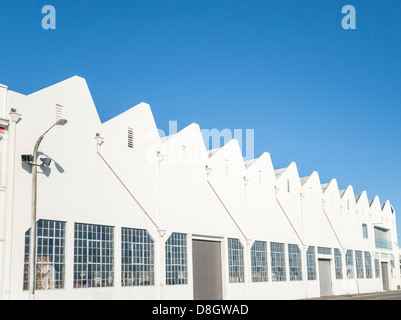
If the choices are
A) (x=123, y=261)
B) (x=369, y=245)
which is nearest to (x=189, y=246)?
(x=123, y=261)

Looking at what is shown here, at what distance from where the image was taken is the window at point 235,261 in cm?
4131

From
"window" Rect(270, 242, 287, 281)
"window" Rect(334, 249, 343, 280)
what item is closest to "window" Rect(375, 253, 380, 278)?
"window" Rect(334, 249, 343, 280)

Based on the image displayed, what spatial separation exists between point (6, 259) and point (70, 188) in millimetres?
5629

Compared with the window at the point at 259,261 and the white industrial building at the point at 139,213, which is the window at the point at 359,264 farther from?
the window at the point at 259,261

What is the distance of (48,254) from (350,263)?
41.5 m

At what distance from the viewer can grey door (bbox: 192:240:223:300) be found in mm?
38500

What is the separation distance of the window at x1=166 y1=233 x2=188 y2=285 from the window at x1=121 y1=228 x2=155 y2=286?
1357 millimetres

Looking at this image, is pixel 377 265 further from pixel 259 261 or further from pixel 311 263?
pixel 259 261

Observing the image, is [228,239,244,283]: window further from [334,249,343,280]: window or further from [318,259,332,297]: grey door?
[334,249,343,280]: window

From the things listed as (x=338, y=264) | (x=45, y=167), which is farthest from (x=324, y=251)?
(x=45, y=167)

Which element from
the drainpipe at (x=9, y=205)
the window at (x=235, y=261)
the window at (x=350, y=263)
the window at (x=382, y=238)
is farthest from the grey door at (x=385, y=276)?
the drainpipe at (x=9, y=205)

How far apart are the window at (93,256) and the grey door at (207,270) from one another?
811 centimetres

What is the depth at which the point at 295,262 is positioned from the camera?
5019 cm

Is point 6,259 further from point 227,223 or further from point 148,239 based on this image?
point 227,223
